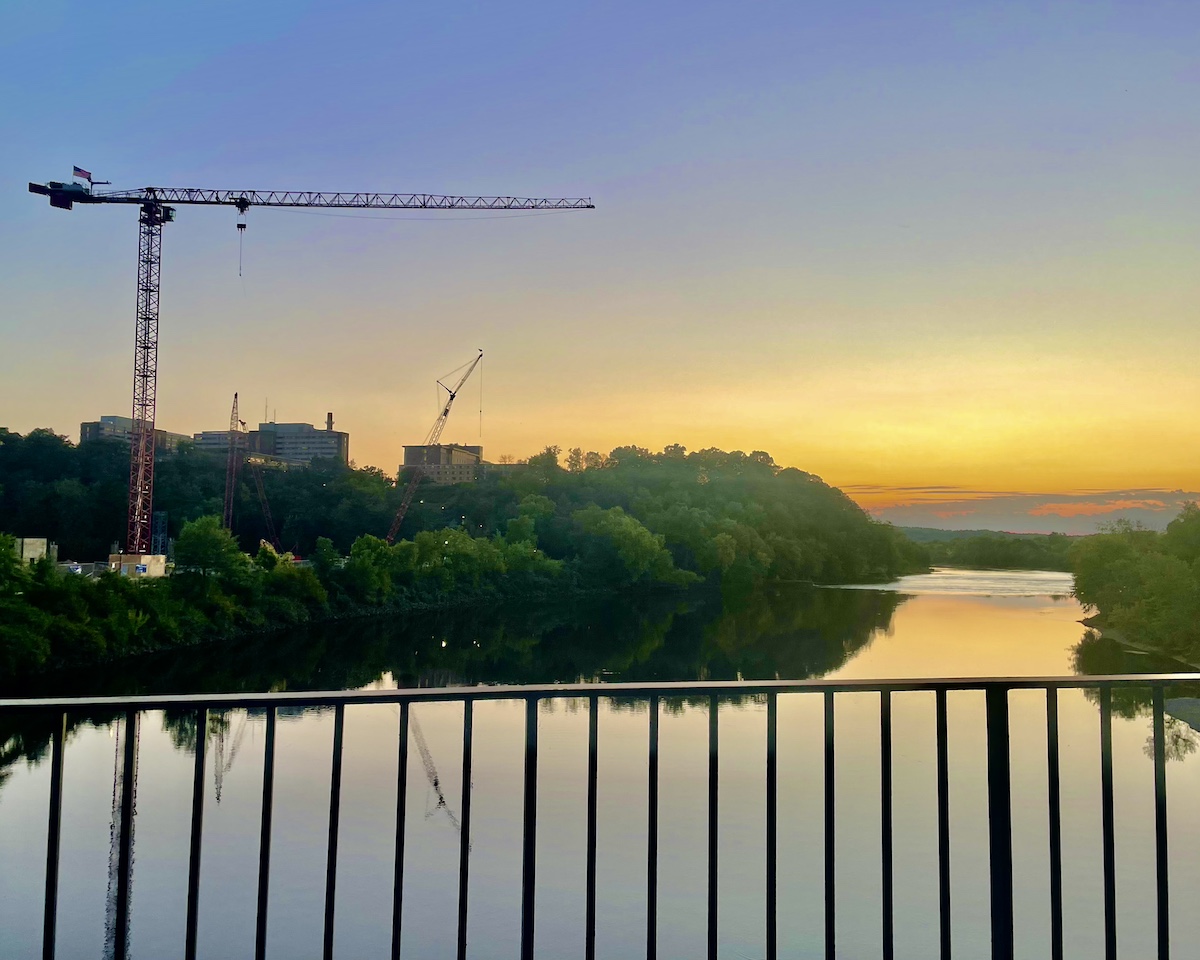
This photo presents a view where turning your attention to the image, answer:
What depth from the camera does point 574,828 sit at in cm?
1436

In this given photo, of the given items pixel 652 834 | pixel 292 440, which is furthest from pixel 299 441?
pixel 652 834

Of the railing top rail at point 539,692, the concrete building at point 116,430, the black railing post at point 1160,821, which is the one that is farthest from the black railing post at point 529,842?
the concrete building at point 116,430

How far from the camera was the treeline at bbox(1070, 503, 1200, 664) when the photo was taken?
2845cm

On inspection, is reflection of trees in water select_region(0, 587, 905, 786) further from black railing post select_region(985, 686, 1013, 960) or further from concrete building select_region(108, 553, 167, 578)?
black railing post select_region(985, 686, 1013, 960)

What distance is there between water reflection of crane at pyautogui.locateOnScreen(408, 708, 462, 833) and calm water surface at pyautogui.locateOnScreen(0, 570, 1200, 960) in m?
0.07

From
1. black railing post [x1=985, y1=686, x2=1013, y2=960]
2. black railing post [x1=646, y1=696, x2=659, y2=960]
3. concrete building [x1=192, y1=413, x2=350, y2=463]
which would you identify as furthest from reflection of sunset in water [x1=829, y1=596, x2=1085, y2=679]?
concrete building [x1=192, y1=413, x2=350, y2=463]

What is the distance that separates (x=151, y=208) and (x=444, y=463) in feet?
94.5

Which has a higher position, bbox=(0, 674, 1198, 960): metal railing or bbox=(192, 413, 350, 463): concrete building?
bbox=(192, 413, 350, 463): concrete building

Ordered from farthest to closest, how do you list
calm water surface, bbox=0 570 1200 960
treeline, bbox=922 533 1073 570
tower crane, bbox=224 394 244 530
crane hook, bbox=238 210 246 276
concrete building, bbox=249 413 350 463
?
concrete building, bbox=249 413 350 463 < treeline, bbox=922 533 1073 570 < tower crane, bbox=224 394 244 530 < crane hook, bbox=238 210 246 276 < calm water surface, bbox=0 570 1200 960

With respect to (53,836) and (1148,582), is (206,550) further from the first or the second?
(53,836)

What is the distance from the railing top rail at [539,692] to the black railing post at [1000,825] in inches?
3.1

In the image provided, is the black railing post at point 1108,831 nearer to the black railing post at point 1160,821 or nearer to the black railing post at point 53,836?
the black railing post at point 1160,821

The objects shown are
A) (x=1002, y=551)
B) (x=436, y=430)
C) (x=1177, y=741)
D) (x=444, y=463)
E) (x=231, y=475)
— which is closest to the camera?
(x=1177, y=741)

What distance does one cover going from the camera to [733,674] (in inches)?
1155
